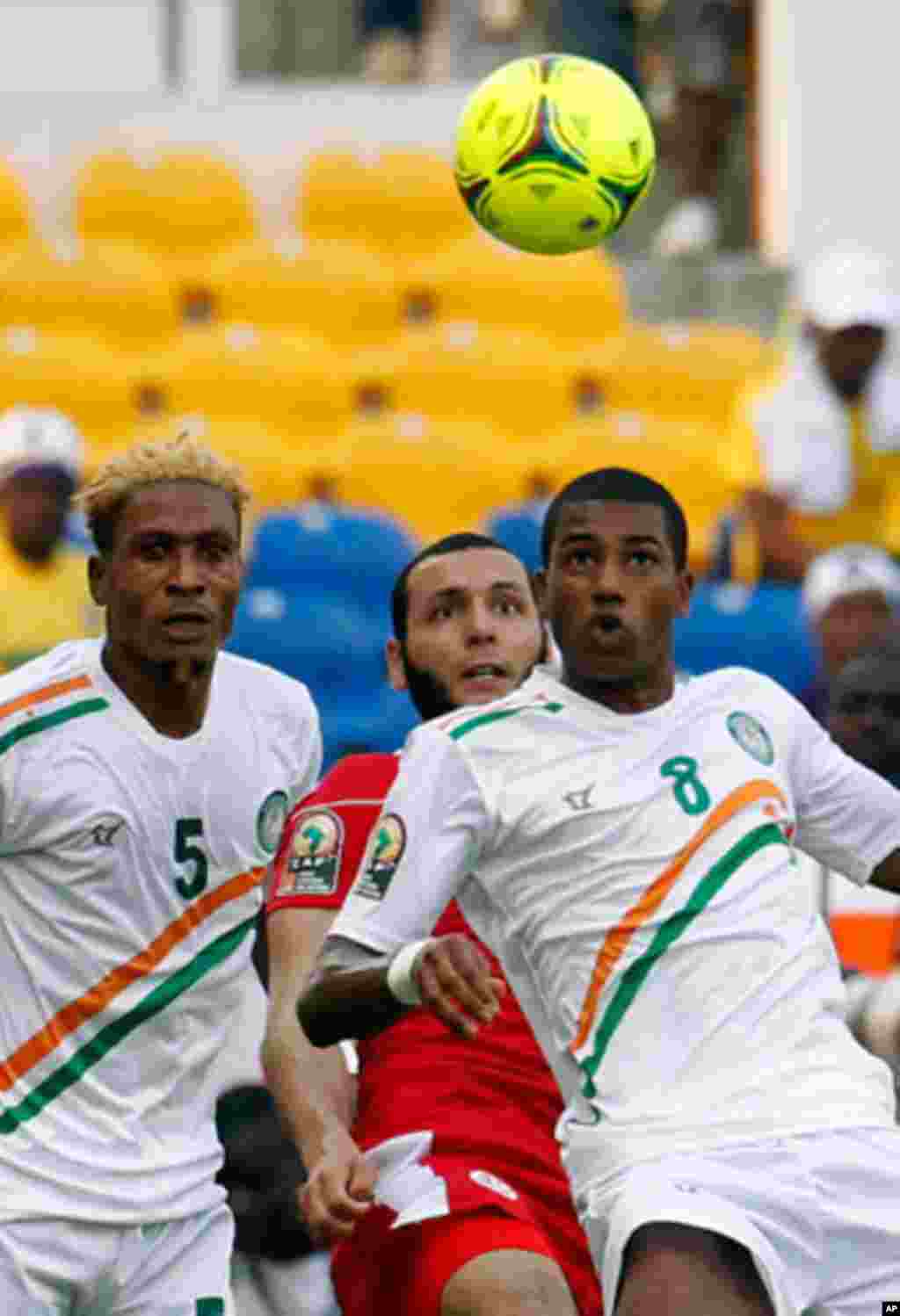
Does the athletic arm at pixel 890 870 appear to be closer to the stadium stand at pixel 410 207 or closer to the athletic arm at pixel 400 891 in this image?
the athletic arm at pixel 400 891

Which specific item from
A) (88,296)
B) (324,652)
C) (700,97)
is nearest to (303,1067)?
(324,652)

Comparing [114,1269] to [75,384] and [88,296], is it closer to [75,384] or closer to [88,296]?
[75,384]

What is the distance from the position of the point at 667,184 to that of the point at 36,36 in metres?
3.14

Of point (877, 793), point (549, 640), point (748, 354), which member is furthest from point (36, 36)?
point (877, 793)

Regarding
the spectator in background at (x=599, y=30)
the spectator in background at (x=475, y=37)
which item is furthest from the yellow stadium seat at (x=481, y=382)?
the spectator in background at (x=475, y=37)

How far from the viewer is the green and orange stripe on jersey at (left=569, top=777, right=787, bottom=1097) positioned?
507cm

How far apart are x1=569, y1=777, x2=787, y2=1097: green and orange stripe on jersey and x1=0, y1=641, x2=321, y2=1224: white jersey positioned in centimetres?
87

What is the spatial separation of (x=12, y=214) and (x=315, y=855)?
9253 millimetres

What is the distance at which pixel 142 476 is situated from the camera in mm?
5754

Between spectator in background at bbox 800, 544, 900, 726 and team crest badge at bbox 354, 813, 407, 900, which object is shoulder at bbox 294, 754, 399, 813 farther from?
spectator in background at bbox 800, 544, 900, 726

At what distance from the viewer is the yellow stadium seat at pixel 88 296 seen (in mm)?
14266

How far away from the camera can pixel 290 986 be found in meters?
5.88

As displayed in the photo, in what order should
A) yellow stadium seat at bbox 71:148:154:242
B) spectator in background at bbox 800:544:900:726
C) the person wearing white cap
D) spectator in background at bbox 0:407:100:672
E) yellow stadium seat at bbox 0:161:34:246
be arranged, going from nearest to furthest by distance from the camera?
spectator in background at bbox 800:544:900:726
spectator in background at bbox 0:407:100:672
the person wearing white cap
yellow stadium seat at bbox 0:161:34:246
yellow stadium seat at bbox 71:148:154:242

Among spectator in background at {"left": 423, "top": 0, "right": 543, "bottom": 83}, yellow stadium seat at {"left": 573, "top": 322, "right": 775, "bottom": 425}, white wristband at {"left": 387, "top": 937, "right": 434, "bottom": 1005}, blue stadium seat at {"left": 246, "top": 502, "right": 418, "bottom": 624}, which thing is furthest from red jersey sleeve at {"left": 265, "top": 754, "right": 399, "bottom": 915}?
spectator in background at {"left": 423, "top": 0, "right": 543, "bottom": 83}
